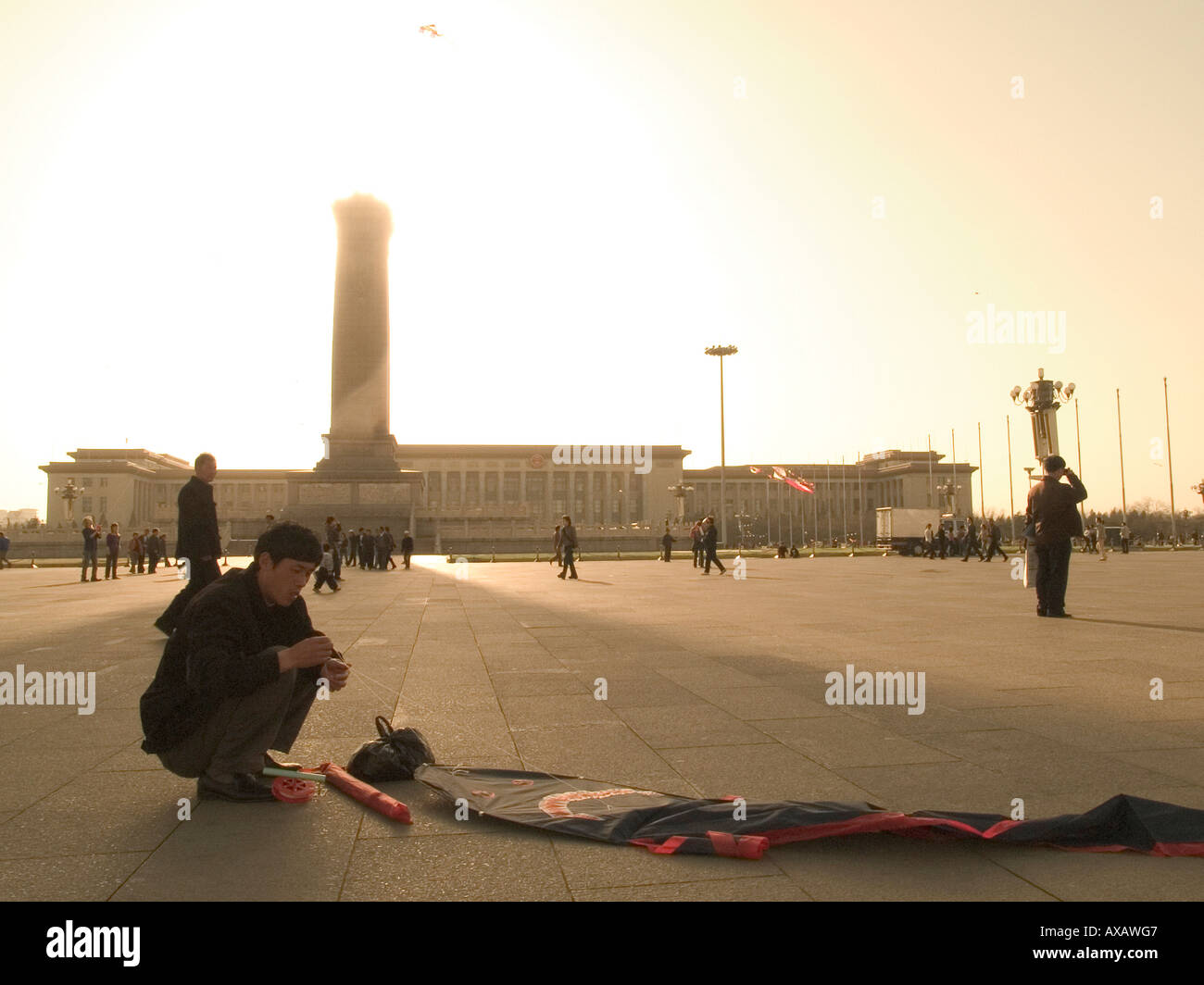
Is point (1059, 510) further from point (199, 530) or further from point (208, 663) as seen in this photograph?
point (208, 663)

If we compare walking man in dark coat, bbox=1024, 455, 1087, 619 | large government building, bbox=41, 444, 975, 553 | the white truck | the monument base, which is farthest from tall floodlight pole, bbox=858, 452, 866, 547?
walking man in dark coat, bbox=1024, 455, 1087, 619

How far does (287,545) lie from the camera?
171 inches

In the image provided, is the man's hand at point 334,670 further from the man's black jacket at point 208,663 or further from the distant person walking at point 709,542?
the distant person walking at point 709,542

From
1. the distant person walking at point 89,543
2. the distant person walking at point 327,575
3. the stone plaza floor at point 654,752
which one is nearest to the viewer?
the stone plaza floor at point 654,752

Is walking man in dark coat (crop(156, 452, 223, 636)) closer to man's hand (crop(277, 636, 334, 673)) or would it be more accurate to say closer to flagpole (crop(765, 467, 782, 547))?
man's hand (crop(277, 636, 334, 673))

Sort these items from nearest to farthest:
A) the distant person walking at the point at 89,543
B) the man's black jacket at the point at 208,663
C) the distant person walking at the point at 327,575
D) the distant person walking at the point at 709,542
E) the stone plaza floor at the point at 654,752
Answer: the stone plaza floor at the point at 654,752 < the man's black jacket at the point at 208,663 < the distant person walking at the point at 327,575 < the distant person walking at the point at 89,543 < the distant person walking at the point at 709,542

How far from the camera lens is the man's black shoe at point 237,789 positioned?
4.38m

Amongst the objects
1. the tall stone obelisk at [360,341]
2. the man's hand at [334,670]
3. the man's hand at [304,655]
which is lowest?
the man's hand at [334,670]

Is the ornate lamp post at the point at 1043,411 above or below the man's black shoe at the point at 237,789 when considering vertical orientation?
above

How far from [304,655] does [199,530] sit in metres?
6.00

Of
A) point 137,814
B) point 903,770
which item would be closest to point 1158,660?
point 903,770

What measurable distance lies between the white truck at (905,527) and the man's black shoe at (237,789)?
48.7 m

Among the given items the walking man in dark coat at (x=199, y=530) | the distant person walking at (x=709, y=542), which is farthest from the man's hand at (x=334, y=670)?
the distant person walking at (x=709, y=542)

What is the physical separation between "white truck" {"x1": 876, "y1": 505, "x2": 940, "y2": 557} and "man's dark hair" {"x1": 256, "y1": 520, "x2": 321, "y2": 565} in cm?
4866
